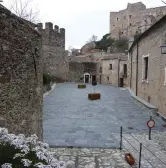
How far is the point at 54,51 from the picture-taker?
122 ft

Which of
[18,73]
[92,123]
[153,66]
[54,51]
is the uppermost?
[54,51]

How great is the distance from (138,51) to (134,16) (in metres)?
46.1

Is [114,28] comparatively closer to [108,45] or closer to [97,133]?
[108,45]

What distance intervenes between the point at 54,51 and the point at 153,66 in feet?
74.4

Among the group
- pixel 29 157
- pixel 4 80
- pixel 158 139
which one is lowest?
pixel 158 139

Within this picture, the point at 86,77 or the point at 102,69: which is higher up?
the point at 102,69

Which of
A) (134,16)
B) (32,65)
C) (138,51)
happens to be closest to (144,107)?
(138,51)

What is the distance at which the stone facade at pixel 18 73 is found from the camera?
5297mm

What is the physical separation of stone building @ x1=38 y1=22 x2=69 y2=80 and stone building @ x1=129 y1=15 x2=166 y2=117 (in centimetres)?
1688

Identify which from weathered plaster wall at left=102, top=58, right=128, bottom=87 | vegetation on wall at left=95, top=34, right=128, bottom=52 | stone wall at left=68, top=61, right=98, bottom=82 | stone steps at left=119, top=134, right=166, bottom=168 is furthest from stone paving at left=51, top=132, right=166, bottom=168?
vegetation on wall at left=95, top=34, right=128, bottom=52

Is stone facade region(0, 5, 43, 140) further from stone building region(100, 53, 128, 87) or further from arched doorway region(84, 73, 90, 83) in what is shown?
arched doorway region(84, 73, 90, 83)

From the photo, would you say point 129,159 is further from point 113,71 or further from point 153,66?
point 113,71

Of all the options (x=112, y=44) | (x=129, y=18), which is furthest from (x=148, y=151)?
(x=129, y=18)

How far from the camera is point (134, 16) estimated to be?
213ft
